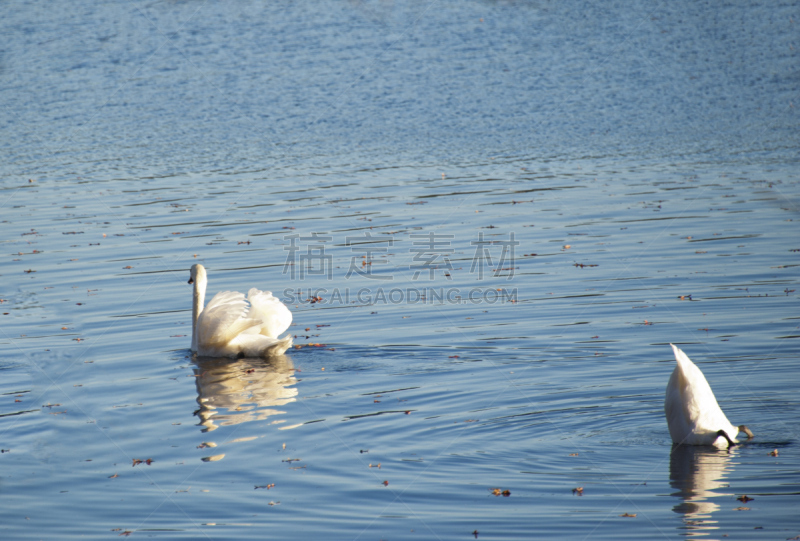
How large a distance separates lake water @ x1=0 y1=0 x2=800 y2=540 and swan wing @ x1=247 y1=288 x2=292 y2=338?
19.9 inches

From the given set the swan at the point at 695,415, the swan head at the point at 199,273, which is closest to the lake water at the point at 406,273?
the swan at the point at 695,415

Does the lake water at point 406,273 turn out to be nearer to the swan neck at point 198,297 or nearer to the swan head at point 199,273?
the swan neck at point 198,297

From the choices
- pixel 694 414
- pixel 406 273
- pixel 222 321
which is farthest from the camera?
pixel 406 273

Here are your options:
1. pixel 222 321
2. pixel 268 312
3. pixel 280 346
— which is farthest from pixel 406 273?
pixel 222 321

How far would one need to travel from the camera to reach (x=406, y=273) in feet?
48.9

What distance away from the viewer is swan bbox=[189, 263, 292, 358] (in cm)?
1170

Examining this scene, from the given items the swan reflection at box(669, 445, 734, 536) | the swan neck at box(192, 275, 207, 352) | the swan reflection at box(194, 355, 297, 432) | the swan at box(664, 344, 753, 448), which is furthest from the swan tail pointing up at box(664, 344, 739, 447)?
the swan neck at box(192, 275, 207, 352)

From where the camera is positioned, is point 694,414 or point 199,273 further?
point 199,273

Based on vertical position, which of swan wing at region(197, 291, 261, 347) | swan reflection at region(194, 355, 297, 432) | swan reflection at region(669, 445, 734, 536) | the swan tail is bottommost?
swan reflection at region(669, 445, 734, 536)

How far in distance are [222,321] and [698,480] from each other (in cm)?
634

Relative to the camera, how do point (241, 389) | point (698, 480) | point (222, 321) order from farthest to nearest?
point (222, 321) → point (241, 389) → point (698, 480)

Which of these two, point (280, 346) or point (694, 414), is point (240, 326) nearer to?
point (280, 346)

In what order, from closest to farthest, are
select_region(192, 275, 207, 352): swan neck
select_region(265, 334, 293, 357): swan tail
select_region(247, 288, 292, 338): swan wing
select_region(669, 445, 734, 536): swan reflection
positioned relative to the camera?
1. select_region(669, 445, 734, 536): swan reflection
2. select_region(265, 334, 293, 357): swan tail
3. select_region(247, 288, 292, 338): swan wing
4. select_region(192, 275, 207, 352): swan neck

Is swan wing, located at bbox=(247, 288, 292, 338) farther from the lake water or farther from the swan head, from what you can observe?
the swan head
